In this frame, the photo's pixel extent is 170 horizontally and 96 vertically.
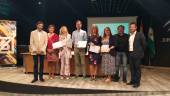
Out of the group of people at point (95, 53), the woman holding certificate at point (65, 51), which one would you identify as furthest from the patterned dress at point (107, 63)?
the woman holding certificate at point (65, 51)

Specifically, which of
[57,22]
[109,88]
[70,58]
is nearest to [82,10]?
[57,22]

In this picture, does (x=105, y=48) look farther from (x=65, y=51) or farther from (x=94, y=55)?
(x=65, y=51)

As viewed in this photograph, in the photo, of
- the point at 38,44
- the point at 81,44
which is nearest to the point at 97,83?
the point at 81,44

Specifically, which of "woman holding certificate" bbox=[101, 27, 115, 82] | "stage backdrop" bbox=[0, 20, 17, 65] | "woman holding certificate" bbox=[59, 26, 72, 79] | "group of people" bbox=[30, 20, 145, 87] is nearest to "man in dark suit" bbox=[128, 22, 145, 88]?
"group of people" bbox=[30, 20, 145, 87]

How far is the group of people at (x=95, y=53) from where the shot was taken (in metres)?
8.70

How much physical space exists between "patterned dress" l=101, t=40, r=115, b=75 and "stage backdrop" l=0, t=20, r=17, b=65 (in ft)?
14.7

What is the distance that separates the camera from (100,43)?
9641 millimetres

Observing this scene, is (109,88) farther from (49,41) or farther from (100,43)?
(49,41)

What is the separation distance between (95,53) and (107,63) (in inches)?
16.7

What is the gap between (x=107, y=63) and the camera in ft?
31.1

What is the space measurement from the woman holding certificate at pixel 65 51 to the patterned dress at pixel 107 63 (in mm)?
959

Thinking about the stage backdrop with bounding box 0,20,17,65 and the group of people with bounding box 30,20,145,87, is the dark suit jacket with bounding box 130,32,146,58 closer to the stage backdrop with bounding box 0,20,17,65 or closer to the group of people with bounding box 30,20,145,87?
the group of people with bounding box 30,20,145,87

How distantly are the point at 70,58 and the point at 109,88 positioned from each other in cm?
222

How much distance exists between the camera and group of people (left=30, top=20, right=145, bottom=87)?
870 centimetres
